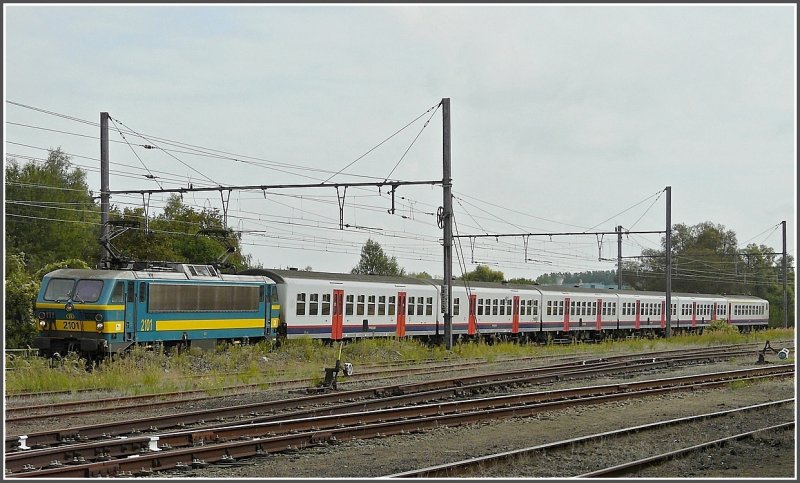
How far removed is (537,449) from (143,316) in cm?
1431

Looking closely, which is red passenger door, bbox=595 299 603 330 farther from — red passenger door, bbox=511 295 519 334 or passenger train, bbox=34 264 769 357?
red passenger door, bbox=511 295 519 334

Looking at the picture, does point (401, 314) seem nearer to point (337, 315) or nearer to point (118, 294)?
point (337, 315)

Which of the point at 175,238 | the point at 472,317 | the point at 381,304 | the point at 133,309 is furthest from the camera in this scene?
the point at 175,238

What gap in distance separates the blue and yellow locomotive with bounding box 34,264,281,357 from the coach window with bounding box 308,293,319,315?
439cm

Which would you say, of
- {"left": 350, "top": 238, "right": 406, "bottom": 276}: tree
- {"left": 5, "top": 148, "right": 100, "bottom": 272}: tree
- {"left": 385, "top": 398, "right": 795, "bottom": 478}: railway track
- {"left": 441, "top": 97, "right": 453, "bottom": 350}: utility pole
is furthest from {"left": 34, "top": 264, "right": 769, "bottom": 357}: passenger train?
{"left": 350, "top": 238, "right": 406, "bottom": 276}: tree

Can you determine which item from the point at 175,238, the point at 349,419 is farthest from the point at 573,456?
the point at 175,238

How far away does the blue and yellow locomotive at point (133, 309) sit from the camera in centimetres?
2300

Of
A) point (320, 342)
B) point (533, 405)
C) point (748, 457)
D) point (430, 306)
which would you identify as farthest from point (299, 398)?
point (430, 306)

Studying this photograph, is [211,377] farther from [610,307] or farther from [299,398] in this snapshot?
[610,307]

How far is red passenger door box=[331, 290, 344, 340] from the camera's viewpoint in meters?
32.3

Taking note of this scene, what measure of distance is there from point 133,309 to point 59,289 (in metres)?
1.97

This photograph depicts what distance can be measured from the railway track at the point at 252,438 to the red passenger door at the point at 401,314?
1655cm

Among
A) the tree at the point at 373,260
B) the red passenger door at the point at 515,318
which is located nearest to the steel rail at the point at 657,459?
the red passenger door at the point at 515,318

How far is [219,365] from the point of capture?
78.7 ft
